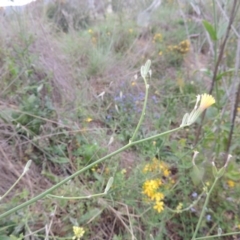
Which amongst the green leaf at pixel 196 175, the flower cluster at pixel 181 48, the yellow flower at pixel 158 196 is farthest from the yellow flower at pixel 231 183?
the flower cluster at pixel 181 48

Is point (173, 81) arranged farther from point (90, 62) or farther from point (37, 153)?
point (37, 153)

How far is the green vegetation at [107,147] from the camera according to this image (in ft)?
4.50

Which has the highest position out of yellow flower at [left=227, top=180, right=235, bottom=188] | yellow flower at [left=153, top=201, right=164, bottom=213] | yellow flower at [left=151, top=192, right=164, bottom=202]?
yellow flower at [left=151, top=192, right=164, bottom=202]

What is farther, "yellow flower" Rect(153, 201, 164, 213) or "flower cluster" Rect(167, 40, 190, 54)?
"flower cluster" Rect(167, 40, 190, 54)

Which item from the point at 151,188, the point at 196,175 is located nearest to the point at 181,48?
the point at 196,175

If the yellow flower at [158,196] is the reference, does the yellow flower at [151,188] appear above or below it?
above

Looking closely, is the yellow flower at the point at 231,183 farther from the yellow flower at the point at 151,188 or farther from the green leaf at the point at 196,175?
the yellow flower at the point at 151,188

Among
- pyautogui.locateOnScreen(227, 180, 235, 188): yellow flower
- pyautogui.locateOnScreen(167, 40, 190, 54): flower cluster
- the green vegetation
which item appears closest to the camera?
the green vegetation

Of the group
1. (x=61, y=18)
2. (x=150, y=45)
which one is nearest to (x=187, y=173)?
(x=150, y=45)

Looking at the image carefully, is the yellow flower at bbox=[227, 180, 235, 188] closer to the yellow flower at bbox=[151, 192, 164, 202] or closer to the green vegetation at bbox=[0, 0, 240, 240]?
the green vegetation at bbox=[0, 0, 240, 240]

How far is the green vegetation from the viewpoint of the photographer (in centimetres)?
137

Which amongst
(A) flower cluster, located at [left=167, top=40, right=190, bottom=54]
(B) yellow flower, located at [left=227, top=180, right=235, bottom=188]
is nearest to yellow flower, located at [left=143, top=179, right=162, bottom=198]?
(B) yellow flower, located at [left=227, top=180, right=235, bottom=188]

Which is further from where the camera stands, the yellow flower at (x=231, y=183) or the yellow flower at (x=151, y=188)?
the yellow flower at (x=231, y=183)

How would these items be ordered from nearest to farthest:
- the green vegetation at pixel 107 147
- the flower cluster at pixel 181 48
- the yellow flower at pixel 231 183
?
the green vegetation at pixel 107 147, the yellow flower at pixel 231 183, the flower cluster at pixel 181 48
